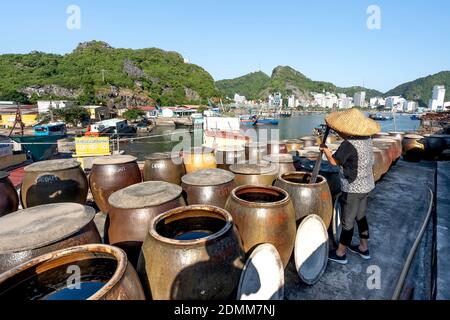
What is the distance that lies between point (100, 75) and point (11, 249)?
82352mm

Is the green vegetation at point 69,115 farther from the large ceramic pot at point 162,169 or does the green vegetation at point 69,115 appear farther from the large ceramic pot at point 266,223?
the large ceramic pot at point 266,223

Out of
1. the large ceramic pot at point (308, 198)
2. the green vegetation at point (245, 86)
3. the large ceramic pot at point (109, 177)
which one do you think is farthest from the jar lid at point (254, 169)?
the green vegetation at point (245, 86)

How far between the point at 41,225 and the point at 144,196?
121cm

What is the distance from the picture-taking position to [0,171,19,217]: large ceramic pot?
4.14 meters

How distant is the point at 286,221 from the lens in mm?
3287

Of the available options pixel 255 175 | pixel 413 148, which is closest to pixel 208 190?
pixel 255 175

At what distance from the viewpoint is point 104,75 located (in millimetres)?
72062

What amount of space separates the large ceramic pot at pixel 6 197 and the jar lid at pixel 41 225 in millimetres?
1583

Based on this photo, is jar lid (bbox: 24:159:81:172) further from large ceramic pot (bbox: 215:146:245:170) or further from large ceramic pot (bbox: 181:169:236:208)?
large ceramic pot (bbox: 215:146:245:170)

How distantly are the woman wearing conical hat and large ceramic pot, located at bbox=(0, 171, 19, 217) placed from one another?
5.47 m

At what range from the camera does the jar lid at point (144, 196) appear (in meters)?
3.26

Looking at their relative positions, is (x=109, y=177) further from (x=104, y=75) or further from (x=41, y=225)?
(x=104, y=75)

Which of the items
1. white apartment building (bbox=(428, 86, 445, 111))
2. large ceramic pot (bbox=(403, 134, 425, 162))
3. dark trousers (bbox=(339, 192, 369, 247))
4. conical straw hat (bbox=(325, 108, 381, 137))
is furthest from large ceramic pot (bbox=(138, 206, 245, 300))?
white apartment building (bbox=(428, 86, 445, 111))

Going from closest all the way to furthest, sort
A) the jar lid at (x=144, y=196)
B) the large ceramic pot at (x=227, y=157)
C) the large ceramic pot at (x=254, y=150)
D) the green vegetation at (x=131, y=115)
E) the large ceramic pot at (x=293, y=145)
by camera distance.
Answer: the jar lid at (x=144, y=196), the large ceramic pot at (x=227, y=157), the large ceramic pot at (x=254, y=150), the large ceramic pot at (x=293, y=145), the green vegetation at (x=131, y=115)
